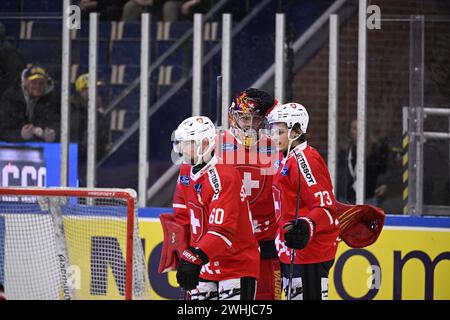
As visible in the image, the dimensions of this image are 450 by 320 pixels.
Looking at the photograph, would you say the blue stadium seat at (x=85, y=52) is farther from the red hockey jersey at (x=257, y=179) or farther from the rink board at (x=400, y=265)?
the rink board at (x=400, y=265)

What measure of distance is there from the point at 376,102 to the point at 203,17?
141 centimetres

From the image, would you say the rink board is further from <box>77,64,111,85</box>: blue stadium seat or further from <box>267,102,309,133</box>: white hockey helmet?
<box>77,64,111,85</box>: blue stadium seat

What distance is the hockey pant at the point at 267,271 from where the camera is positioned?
7281 mm

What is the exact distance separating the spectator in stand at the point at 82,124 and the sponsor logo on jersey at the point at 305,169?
101 inches

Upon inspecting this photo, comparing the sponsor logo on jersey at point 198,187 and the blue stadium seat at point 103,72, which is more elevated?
the blue stadium seat at point 103,72

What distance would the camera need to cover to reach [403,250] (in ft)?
28.4

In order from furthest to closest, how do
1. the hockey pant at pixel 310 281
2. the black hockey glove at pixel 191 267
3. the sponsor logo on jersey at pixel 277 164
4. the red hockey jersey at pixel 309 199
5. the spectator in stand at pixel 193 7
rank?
the spectator in stand at pixel 193 7, the sponsor logo on jersey at pixel 277 164, the hockey pant at pixel 310 281, the red hockey jersey at pixel 309 199, the black hockey glove at pixel 191 267

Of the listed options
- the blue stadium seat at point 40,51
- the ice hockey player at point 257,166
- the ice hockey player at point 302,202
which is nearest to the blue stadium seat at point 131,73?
the blue stadium seat at point 40,51

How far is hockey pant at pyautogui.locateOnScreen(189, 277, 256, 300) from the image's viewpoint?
21.5ft

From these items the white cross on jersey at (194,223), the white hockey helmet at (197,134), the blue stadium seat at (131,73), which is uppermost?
the blue stadium seat at (131,73)

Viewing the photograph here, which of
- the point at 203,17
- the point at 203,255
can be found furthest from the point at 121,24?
the point at 203,255

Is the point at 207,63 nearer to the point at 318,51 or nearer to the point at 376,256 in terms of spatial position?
the point at 318,51

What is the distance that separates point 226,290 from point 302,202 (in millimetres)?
732

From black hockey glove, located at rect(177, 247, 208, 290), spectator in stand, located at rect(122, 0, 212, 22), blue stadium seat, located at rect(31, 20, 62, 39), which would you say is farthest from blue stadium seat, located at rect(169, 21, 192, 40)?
black hockey glove, located at rect(177, 247, 208, 290)
